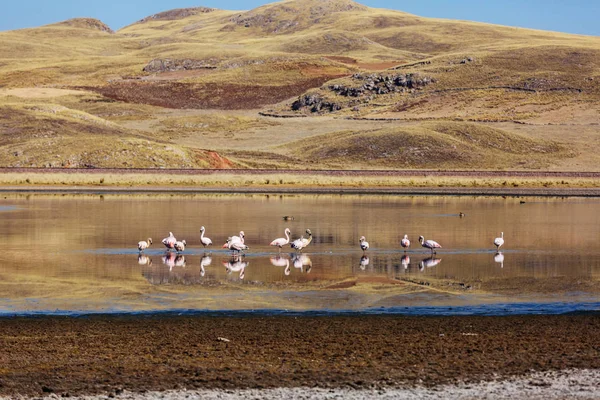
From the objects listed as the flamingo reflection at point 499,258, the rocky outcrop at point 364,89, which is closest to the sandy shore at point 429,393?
the flamingo reflection at point 499,258

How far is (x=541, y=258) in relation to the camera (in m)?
26.0

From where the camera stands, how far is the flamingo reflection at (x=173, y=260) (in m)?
24.0

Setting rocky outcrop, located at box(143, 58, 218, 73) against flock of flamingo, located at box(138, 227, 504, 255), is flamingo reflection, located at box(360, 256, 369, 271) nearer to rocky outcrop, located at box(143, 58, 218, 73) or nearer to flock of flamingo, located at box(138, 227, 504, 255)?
flock of flamingo, located at box(138, 227, 504, 255)

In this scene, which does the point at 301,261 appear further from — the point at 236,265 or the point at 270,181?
the point at 270,181

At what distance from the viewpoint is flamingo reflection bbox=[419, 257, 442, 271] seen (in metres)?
24.2

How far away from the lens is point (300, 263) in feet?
81.3

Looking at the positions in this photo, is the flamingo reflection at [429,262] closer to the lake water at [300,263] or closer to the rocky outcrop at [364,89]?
the lake water at [300,263]

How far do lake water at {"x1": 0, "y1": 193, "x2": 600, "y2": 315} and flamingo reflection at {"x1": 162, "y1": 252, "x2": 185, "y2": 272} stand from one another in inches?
1.9

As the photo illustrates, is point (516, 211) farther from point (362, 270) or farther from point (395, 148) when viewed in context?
point (395, 148)

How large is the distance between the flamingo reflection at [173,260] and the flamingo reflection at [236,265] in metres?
1.09

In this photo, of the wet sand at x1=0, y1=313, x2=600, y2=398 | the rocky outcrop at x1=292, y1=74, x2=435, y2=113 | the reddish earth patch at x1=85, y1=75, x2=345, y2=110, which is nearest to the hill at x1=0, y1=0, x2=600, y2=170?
the rocky outcrop at x1=292, y1=74, x2=435, y2=113

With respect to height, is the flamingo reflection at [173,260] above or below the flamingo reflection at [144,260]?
below

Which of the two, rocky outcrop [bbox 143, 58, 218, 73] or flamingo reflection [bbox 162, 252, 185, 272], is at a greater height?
rocky outcrop [bbox 143, 58, 218, 73]

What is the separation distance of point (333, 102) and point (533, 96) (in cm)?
2725
